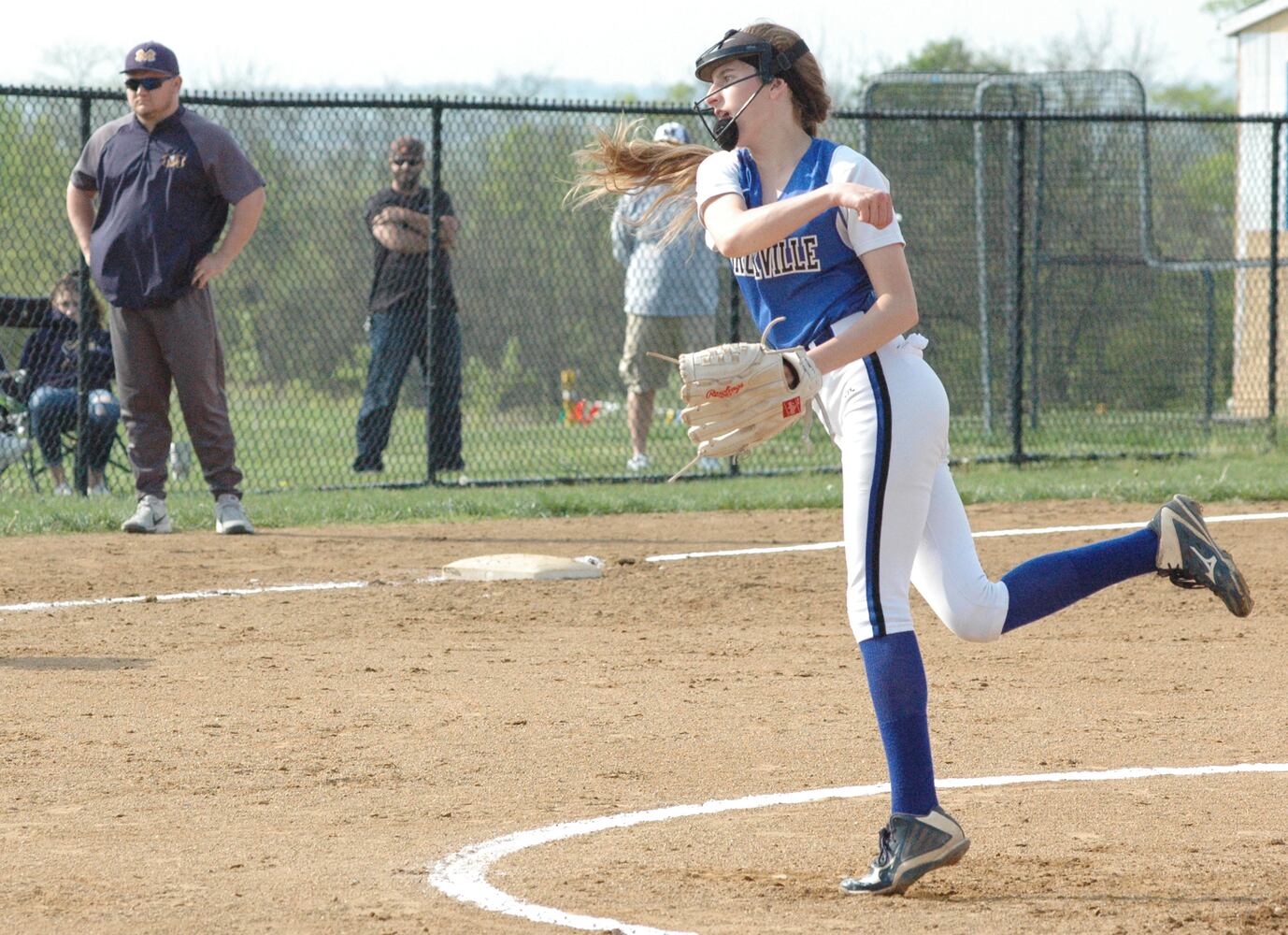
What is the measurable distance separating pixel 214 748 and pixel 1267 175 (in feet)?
48.1

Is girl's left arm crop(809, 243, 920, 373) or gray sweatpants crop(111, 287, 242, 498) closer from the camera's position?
girl's left arm crop(809, 243, 920, 373)

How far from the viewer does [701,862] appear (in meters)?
4.06

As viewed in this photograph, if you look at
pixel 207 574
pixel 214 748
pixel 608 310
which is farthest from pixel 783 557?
pixel 608 310

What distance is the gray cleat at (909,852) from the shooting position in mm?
3820

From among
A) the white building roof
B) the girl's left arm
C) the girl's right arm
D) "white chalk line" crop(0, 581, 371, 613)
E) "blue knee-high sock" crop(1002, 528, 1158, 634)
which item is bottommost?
"white chalk line" crop(0, 581, 371, 613)

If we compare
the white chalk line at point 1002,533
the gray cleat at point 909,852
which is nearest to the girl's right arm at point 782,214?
the gray cleat at point 909,852

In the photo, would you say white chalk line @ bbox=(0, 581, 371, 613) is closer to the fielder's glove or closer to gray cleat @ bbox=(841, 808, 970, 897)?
the fielder's glove

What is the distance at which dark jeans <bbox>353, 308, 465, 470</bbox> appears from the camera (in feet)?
39.5

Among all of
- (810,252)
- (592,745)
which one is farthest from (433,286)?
(810,252)

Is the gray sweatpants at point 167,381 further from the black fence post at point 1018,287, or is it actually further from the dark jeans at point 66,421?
the black fence post at point 1018,287

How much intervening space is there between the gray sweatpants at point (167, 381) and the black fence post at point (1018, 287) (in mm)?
6073

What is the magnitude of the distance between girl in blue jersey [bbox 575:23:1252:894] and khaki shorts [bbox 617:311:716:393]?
8042 mm

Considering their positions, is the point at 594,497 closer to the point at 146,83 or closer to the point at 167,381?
the point at 167,381

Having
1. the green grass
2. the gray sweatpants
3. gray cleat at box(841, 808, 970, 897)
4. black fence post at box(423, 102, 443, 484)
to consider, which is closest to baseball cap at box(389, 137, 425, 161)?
black fence post at box(423, 102, 443, 484)
